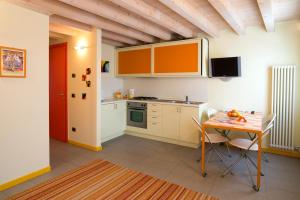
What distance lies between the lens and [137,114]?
4.83 metres

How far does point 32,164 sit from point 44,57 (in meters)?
1.58

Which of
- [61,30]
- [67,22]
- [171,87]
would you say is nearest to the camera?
[67,22]

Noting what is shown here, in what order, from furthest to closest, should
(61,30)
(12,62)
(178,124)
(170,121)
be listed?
(170,121) < (178,124) < (61,30) < (12,62)

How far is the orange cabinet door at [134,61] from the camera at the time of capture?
476 cm

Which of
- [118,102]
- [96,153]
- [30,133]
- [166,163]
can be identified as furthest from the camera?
[118,102]

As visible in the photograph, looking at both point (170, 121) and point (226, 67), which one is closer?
point (226, 67)

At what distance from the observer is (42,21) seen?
2771 millimetres

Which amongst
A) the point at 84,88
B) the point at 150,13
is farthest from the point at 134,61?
the point at 150,13

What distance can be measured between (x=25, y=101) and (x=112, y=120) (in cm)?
→ 215

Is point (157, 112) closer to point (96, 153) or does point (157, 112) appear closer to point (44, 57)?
point (96, 153)

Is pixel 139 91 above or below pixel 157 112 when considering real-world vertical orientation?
above

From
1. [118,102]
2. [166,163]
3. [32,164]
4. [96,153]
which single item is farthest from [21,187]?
[118,102]

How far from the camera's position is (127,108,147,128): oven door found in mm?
4727

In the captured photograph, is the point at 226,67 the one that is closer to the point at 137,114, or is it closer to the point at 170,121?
the point at 170,121
